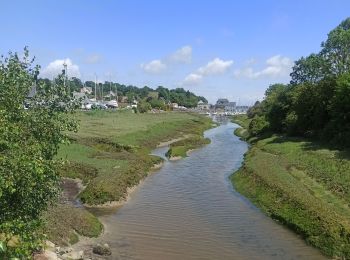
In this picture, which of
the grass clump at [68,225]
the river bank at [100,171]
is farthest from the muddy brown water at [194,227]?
the river bank at [100,171]

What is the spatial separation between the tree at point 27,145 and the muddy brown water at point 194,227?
10.6 metres

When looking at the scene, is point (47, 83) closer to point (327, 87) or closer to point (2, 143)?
point (2, 143)

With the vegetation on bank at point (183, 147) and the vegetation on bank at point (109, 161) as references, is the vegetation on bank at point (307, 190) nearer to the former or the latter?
the vegetation on bank at point (109, 161)

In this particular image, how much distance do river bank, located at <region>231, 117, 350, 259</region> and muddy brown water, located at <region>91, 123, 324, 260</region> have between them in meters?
0.88

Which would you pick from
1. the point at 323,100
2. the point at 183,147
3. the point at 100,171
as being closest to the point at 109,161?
the point at 100,171

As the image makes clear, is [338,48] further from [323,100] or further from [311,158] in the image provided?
[311,158]

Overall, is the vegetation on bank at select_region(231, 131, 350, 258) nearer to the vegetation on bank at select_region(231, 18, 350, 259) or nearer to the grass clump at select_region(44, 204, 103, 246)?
the vegetation on bank at select_region(231, 18, 350, 259)

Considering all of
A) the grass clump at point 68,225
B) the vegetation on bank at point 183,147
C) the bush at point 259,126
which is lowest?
the grass clump at point 68,225

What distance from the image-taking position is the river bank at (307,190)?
2688cm

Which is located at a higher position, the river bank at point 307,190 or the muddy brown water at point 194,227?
the river bank at point 307,190

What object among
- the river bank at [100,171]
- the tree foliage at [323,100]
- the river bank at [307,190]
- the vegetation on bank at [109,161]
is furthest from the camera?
the tree foliage at [323,100]

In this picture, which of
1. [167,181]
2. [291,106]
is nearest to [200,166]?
[167,181]

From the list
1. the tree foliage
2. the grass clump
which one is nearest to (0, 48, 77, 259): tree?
the grass clump

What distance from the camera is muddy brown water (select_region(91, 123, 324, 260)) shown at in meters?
26.1
